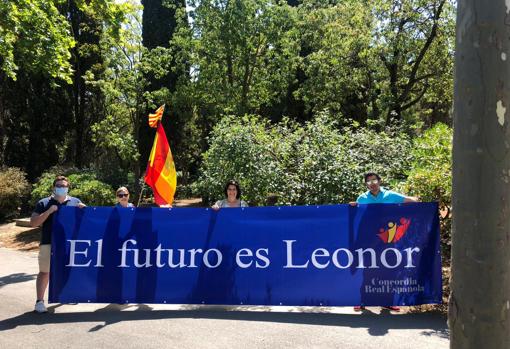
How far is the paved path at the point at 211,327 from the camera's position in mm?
4895

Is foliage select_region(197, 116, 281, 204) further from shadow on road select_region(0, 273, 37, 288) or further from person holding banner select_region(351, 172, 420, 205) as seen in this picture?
shadow on road select_region(0, 273, 37, 288)

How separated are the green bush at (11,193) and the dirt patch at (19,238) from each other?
1.67m

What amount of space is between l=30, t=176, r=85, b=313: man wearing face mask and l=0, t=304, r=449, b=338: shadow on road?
0.30 metres

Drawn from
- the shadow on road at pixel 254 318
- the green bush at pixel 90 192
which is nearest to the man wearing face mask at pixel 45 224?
the shadow on road at pixel 254 318

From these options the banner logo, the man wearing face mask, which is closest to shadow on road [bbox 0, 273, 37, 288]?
the man wearing face mask

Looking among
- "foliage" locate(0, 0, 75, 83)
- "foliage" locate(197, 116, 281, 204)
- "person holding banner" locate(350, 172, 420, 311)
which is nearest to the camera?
"person holding banner" locate(350, 172, 420, 311)

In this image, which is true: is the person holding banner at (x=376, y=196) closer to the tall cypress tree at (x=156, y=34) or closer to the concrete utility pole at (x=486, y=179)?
the concrete utility pole at (x=486, y=179)

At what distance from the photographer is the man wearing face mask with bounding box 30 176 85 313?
239 inches

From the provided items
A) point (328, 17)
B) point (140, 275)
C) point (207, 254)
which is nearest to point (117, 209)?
point (140, 275)

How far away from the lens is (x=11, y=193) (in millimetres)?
18125

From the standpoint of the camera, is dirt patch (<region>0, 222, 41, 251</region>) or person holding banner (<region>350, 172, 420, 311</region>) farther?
dirt patch (<region>0, 222, 41, 251</region>)

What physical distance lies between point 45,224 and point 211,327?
2669 millimetres

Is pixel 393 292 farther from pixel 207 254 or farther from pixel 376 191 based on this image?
pixel 207 254

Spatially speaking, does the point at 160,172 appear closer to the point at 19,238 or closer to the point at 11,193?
the point at 19,238
